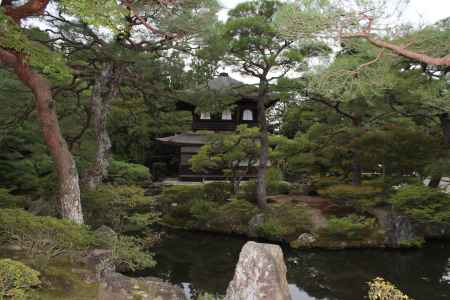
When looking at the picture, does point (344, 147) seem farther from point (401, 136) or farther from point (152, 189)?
point (152, 189)

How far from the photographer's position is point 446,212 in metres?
9.40

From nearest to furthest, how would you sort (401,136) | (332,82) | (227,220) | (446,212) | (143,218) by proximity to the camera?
(332,82) < (143,218) < (446,212) < (401,136) < (227,220)

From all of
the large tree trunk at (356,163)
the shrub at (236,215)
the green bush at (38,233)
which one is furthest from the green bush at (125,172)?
the large tree trunk at (356,163)

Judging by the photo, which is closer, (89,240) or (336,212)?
(89,240)

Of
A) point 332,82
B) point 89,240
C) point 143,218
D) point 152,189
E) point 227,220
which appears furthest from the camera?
point 152,189

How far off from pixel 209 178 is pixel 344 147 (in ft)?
27.2

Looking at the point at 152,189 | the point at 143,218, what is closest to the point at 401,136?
the point at 143,218

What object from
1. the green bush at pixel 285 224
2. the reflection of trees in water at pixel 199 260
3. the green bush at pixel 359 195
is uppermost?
the green bush at pixel 359 195

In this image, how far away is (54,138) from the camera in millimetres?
6281

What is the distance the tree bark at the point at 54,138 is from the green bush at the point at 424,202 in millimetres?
8030

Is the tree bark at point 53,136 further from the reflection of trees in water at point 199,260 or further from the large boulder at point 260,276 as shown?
the large boulder at point 260,276

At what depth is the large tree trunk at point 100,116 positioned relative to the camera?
340 inches

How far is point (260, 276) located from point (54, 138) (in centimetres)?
420

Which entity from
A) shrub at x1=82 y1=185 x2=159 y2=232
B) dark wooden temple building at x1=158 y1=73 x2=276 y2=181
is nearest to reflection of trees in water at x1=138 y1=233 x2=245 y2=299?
shrub at x1=82 y1=185 x2=159 y2=232
